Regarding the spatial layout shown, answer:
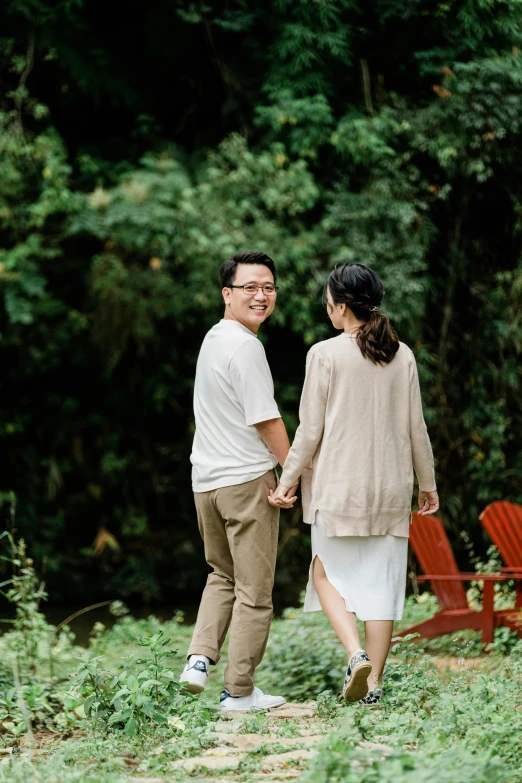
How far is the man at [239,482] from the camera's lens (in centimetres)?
406

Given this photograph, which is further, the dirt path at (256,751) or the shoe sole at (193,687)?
the shoe sole at (193,687)

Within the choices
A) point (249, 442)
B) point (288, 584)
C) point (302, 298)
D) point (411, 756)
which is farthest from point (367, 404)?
point (288, 584)

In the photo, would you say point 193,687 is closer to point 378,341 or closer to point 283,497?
point 283,497

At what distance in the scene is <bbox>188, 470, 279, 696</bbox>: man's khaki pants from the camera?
13.3 ft

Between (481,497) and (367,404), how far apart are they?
22.3 ft

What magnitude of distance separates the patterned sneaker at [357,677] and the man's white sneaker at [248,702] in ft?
1.45

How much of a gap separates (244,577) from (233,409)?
28.2 inches

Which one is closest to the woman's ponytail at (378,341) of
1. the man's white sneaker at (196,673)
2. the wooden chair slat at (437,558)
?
the man's white sneaker at (196,673)

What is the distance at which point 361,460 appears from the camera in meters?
4.02

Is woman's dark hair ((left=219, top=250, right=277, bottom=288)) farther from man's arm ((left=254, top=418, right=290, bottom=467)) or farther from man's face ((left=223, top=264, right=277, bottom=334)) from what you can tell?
man's arm ((left=254, top=418, right=290, bottom=467))

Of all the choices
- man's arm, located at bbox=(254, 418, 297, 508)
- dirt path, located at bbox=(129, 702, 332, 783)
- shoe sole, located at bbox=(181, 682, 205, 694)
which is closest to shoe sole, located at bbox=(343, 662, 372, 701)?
dirt path, located at bbox=(129, 702, 332, 783)

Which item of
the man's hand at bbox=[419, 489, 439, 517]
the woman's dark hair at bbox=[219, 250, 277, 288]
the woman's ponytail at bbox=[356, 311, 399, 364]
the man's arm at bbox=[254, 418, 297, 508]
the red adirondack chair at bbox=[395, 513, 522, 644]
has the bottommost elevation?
the red adirondack chair at bbox=[395, 513, 522, 644]

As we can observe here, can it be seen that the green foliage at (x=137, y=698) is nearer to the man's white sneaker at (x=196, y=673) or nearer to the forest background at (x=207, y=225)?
the man's white sneaker at (x=196, y=673)

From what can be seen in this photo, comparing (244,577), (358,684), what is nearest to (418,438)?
(244,577)
